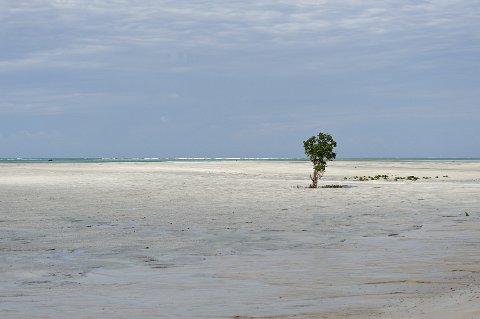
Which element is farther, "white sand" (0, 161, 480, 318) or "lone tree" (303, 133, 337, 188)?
"lone tree" (303, 133, 337, 188)

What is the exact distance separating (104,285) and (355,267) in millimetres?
3857

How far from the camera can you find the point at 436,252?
1214 centimetres

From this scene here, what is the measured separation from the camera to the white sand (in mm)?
7969

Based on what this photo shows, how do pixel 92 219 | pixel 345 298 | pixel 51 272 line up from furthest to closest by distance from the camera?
1. pixel 92 219
2. pixel 51 272
3. pixel 345 298

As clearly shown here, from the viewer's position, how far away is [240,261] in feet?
37.5

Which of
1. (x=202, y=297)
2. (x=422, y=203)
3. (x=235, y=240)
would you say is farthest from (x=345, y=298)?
(x=422, y=203)

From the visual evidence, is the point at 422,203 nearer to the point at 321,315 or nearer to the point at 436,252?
the point at 436,252

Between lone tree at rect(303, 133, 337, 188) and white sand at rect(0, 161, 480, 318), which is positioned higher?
lone tree at rect(303, 133, 337, 188)

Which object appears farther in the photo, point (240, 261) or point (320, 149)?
point (320, 149)

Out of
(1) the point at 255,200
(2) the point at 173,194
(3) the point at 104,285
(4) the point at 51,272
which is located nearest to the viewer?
(3) the point at 104,285

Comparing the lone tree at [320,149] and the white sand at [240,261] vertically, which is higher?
the lone tree at [320,149]

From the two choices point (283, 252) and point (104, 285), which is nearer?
point (104, 285)

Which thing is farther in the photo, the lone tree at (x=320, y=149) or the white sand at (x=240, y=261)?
the lone tree at (x=320, y=149)

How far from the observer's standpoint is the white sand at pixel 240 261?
7969mm
